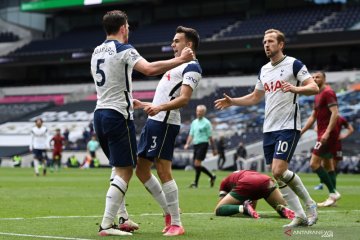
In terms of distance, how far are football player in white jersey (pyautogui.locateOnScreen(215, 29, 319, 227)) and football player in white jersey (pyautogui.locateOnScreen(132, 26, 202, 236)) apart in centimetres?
100

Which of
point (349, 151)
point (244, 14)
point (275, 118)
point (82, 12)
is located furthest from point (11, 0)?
point (275, 118)

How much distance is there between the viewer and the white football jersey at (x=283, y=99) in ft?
35.6

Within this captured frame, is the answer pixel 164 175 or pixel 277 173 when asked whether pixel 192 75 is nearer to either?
pixel 164 175

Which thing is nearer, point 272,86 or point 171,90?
point 171,90

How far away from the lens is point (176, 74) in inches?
405

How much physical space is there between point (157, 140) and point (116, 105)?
86 cm

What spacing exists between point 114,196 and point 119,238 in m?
0.48

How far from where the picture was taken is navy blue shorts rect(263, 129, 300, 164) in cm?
1073

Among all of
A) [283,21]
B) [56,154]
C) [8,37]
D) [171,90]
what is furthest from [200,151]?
[8,37]

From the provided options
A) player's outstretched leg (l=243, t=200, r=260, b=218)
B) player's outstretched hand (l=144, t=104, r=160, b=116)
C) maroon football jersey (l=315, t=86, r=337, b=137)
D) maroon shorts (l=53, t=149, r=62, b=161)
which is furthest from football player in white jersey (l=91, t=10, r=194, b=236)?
maroon shorts (l=53, t=149, r=62, b=161)

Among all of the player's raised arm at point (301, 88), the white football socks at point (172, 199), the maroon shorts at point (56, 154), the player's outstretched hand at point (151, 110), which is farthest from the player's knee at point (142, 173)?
the maroon shorts at point (56, 154)

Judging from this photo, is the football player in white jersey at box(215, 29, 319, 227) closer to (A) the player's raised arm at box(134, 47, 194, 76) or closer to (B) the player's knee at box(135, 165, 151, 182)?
(B) the player's knee at box(135, 165, 151, 182)

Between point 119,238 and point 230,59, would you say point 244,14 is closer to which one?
point 230,59

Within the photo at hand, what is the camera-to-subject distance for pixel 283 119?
10.9 m
